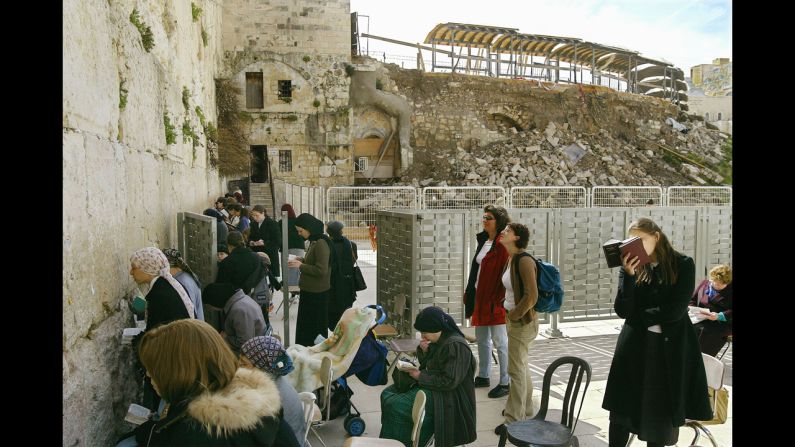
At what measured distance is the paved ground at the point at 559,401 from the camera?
4.68 meters

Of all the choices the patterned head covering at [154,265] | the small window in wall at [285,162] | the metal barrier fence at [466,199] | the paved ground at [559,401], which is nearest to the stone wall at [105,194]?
the patterned head covering at [154,265]

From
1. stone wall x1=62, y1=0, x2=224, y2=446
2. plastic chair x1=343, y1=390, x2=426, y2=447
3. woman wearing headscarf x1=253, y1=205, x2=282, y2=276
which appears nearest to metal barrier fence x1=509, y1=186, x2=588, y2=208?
→ woman wearing headscarf x1=253, y1=205, x2=282, y2=276

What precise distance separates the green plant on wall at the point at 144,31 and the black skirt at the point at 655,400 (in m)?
5.33

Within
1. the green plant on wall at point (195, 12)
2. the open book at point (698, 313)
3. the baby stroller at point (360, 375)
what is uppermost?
the green plant on wall at point (195, 12)

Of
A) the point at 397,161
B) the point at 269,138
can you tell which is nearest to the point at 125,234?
the point at 269,138

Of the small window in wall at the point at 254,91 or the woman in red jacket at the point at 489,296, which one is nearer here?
the woman in red jacket at the point at 489,296

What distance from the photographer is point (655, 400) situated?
3.58 meters

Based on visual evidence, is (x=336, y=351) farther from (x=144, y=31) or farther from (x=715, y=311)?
(x=144, y=31)

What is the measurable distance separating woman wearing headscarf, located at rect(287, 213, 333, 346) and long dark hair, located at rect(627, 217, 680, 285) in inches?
129

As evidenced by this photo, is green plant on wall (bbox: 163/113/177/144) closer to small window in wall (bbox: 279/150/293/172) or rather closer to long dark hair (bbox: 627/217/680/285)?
long dark hair (bbox: 627/217/680/285)

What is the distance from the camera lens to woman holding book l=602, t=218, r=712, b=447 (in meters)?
3.56

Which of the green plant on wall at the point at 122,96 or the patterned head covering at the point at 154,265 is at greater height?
the green plant on wall at the point at 122,96

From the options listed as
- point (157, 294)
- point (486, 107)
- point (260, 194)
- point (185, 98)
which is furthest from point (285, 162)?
point (157, 294)

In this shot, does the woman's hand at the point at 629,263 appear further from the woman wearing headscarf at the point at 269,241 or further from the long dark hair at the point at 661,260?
the woman wearing headscarf at the point at 269,241
